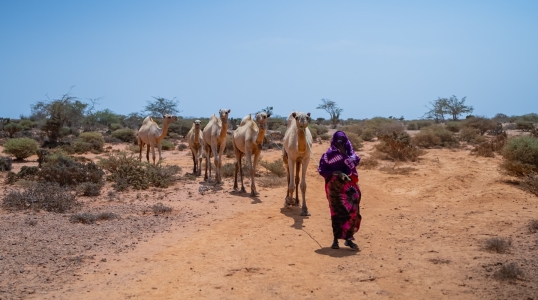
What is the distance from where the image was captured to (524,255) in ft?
18.4

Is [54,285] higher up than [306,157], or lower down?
lower down

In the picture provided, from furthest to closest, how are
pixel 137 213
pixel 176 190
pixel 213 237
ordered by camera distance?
1. pixel 176 190
2. pixel 137 213
3. pixel 213 237

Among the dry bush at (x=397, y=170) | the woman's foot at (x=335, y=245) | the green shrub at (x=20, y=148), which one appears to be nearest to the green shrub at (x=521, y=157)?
the dry bush at (x=397, y=170)

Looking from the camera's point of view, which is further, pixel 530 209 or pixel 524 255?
pixel 530 209

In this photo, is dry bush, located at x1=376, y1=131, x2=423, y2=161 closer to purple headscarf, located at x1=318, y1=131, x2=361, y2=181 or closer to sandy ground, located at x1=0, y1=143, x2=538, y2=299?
sandy ground, located at x1=0, y1=143, x2=538, y2=299

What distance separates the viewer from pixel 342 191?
6547 mm

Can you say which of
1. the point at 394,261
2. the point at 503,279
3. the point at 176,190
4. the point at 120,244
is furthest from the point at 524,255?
the point at 176,190

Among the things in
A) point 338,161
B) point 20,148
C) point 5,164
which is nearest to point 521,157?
point 338,161

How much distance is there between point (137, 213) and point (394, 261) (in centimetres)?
530

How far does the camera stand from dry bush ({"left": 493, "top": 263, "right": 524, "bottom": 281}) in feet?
15.8

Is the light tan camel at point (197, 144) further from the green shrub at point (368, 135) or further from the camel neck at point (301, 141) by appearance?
the green shrub at point (368, 135)

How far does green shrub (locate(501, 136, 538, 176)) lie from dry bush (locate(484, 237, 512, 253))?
6.19 m

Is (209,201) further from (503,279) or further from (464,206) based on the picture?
(503,279)

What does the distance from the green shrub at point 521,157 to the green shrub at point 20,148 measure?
57.5ft
